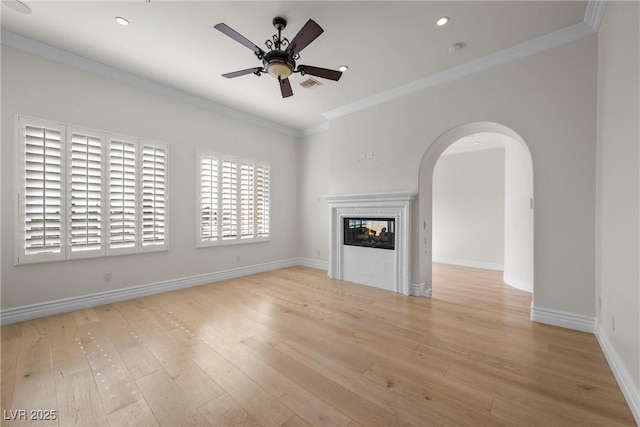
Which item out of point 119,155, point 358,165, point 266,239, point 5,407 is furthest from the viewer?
point 266,239

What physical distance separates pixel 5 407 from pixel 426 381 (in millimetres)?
2912

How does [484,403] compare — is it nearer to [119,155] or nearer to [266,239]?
[266,239]

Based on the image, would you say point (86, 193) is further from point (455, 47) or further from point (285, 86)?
point (455, 47)

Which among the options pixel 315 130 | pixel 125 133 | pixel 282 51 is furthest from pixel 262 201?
pixel 282 51

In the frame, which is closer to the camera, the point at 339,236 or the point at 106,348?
the point at 106,348

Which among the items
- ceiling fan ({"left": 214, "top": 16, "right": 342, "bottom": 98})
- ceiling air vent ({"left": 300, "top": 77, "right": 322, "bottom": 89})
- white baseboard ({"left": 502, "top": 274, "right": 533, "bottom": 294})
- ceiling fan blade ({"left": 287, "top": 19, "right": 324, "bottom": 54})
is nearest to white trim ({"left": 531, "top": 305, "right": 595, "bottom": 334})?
white baseboard ({"left": 502, "top": 274, "right": 533, "bottom": 294})

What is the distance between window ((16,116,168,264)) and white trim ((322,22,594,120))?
11.9 feet

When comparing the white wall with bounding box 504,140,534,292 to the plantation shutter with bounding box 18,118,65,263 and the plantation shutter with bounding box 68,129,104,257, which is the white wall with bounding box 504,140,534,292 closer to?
the plantation shutter with bounding box 68,129,104,257

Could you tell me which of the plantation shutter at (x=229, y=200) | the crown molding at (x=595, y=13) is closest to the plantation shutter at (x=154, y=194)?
the plantation shutter at (x=229, y=200)

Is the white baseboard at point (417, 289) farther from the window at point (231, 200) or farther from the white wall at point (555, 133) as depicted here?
the window at point (231, 200)

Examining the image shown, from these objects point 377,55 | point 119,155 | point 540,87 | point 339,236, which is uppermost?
point 377,55

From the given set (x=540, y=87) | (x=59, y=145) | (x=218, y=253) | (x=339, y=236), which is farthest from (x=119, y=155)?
(x=540, y=87)

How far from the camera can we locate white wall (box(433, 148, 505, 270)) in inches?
242

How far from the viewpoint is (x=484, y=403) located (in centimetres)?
174
